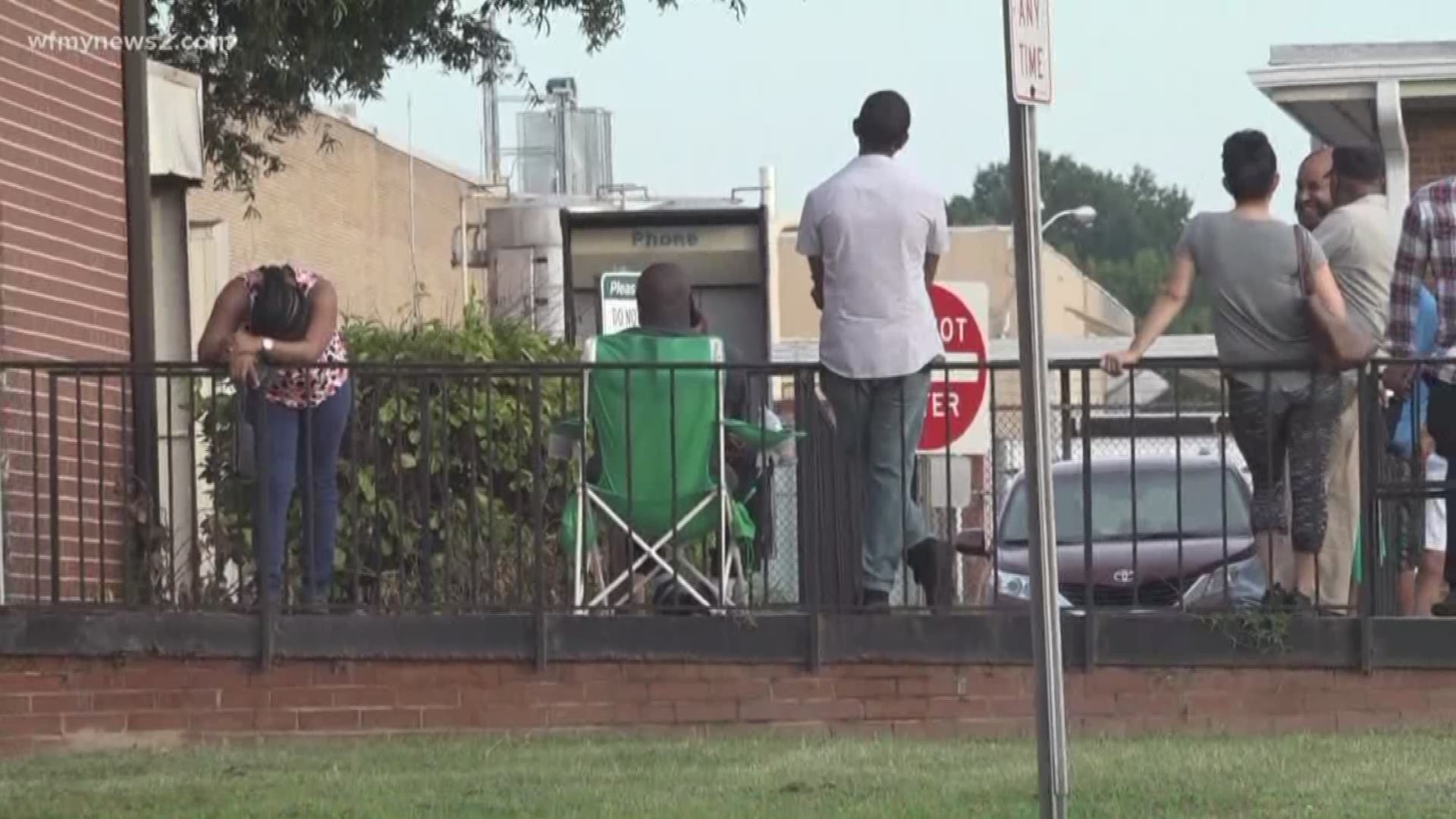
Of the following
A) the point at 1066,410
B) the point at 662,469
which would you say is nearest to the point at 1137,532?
the point at 1066,410

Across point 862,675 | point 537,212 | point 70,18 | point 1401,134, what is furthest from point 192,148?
point 537,212

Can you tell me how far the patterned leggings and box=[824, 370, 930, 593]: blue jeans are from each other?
3.89 feet

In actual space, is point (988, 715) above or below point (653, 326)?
below

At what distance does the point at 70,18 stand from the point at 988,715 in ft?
15.5

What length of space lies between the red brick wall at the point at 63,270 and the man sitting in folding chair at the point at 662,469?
5.97ft

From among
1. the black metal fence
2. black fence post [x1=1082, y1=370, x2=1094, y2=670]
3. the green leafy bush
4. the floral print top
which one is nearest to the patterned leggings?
the black metal fence

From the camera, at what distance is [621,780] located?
363 inches

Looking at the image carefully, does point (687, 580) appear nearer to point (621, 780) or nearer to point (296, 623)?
point (296, 623)

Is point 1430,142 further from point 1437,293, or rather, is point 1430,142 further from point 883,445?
point 883,445

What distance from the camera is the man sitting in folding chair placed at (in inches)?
458

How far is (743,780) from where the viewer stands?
9.18m

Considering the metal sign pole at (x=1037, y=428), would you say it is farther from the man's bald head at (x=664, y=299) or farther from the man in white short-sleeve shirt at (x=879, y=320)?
the man's bald head at (x=664, y=299)

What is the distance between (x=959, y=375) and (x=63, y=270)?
5.05 meters

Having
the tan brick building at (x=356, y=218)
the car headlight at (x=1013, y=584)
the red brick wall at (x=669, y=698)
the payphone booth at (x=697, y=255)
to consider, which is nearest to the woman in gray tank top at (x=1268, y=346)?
the red brick wall at (x=669, y=698)
